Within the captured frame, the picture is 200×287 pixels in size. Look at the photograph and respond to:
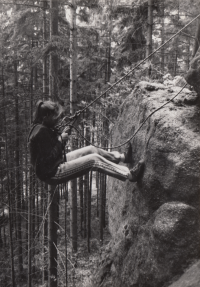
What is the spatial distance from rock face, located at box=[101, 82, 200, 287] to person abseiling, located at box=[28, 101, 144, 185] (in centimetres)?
48

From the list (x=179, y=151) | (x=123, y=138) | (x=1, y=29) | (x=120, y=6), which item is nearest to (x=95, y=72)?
(x=120, y=6)

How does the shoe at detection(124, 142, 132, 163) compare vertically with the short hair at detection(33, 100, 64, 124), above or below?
below

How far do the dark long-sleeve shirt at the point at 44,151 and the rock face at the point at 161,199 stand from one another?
1.67 metres

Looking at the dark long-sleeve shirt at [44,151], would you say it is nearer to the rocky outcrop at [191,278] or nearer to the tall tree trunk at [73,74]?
the rocky outcrop at [191,278]

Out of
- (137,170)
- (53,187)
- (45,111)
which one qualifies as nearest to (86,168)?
(137,170)

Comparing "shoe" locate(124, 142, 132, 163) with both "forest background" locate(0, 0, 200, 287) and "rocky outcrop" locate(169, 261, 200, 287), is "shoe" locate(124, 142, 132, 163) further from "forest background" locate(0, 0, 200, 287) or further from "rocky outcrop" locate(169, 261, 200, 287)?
"rocky outcrop" locate(169, 261, 200, 287)

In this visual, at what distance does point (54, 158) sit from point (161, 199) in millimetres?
2162

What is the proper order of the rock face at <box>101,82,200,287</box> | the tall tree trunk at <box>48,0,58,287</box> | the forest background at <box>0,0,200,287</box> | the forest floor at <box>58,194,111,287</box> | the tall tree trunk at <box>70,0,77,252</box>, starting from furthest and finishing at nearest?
the forest floor at <box>58,194,111,287</box> < the tall tree trunk at <box>70,0,77,252</box> < the forest background at <box>0,0,200,287</box> < the tall tree trunk at <box>48,0,58,287</box> < the rock face at <box>101,82,200,287</box>

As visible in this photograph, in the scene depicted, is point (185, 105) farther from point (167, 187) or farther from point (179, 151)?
point (167, 187)

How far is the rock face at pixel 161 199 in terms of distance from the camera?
3963 mm

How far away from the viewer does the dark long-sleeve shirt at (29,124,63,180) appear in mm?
4953

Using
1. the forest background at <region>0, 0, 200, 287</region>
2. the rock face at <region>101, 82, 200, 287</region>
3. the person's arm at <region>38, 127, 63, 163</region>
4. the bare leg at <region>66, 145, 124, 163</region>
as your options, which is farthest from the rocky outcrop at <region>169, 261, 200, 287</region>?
the forest background at <region>0, 0, 200, 287</region>

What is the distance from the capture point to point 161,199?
176 inches

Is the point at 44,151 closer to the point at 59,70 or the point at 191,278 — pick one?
the point at 191,278
